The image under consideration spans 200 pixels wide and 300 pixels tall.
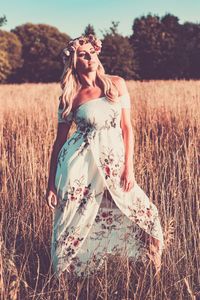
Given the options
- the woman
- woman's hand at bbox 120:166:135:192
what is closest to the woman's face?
the woman

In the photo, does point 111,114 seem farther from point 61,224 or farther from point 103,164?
point 61,224

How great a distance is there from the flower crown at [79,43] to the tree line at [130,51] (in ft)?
68.2

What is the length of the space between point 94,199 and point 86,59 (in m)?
0.61

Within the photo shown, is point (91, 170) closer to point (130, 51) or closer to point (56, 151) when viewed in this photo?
point (56, 151)

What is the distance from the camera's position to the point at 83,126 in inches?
81.5

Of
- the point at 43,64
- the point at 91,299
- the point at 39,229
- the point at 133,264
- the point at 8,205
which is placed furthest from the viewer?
the point at 43,64

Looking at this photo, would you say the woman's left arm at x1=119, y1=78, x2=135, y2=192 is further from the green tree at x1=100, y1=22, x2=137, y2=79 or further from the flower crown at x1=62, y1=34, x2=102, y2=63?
the green tree at x1=100, y1=22, x2=137, y2=79

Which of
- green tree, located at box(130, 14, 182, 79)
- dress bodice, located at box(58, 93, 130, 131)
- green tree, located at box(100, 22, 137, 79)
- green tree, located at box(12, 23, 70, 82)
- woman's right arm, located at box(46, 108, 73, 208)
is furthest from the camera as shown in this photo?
green tree, located at box(12, 23, 70, 82)

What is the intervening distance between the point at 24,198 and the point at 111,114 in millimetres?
1316

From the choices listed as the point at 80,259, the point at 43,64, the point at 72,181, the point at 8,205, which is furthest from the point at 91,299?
the point at 43,64

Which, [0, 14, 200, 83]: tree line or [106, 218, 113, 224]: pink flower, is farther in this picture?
[0, 14, 200, 83]: tree line

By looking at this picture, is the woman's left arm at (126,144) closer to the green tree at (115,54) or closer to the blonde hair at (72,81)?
the blonde hair at (72,81)

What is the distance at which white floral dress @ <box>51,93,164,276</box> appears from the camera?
6.72 ft

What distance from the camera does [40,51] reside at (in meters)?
38.6
